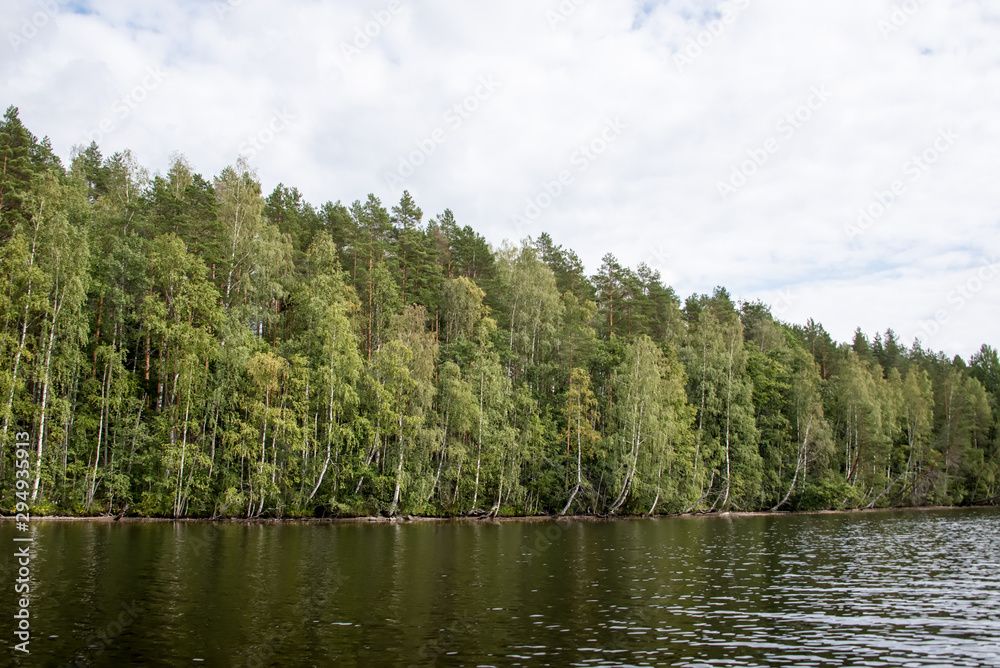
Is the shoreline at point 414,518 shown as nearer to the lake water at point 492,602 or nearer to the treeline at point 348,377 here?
the treeline at point 348,377

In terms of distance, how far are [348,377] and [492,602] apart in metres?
35.3

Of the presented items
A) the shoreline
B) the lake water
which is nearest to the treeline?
the shoreline

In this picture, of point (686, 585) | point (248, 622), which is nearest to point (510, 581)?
point (686, 585)

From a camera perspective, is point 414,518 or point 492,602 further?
point 414,518

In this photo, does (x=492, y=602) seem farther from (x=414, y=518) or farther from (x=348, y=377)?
(x=348, y=377)

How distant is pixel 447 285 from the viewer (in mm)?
65750

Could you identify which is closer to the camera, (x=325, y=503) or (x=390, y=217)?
(x=325, y=503)

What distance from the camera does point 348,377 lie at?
172 feet

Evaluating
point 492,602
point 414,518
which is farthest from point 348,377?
point 492,602

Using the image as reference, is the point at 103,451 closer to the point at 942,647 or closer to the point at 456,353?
the point at 456,353

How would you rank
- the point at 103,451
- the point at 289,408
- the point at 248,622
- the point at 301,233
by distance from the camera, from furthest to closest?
the point at 301,233
the point at 289,408
the point at 103,451
the point at 248,622

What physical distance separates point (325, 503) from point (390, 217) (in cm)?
3359

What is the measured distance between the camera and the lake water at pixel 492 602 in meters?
14.2

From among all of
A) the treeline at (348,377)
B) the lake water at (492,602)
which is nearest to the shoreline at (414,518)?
the treeline at (348,377)
